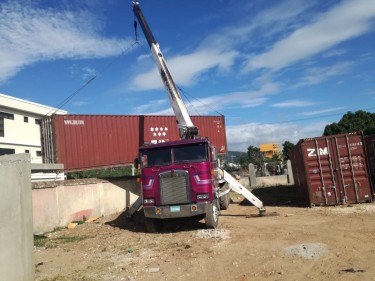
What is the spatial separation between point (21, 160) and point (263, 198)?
49.1ft

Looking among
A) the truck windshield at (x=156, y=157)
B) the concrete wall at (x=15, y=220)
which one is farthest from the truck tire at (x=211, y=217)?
the concrete wall at (x=15, y=220)

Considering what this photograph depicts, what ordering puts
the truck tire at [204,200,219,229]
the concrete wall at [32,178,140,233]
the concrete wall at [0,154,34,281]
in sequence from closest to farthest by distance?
the concrete wall at [0,154,34,281] < the truck tire at [204,200,219,229] < the concrete wall at [32,178,140,233]

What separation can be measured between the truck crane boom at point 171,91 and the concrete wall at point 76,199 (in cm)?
355

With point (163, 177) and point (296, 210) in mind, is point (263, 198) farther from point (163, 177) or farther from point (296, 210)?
point (163, 177)

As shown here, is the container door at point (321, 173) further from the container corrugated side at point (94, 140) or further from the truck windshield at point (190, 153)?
the container corrugated side at point (94, 140)

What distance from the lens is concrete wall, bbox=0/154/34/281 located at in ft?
15.6

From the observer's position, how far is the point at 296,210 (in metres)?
14.0

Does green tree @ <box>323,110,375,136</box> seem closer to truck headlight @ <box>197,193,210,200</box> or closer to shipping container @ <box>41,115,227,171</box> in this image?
shipping container @ <box>41,115,227,171</box>

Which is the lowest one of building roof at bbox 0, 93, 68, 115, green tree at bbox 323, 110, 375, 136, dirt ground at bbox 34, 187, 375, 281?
dirt ground at bbox 34, 187, 375, 281

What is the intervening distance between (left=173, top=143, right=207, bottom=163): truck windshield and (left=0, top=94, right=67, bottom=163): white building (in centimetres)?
2939

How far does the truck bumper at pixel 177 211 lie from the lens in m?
10.9

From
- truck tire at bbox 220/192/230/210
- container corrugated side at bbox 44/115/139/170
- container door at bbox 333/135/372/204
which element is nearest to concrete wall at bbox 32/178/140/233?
container corrugated side at bbox 44/115/139/170

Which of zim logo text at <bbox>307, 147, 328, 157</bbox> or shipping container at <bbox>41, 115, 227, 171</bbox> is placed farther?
shipping container at <bbox>41, 115, 227, 171</bbox>

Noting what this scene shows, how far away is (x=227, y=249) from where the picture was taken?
8.48 metres
